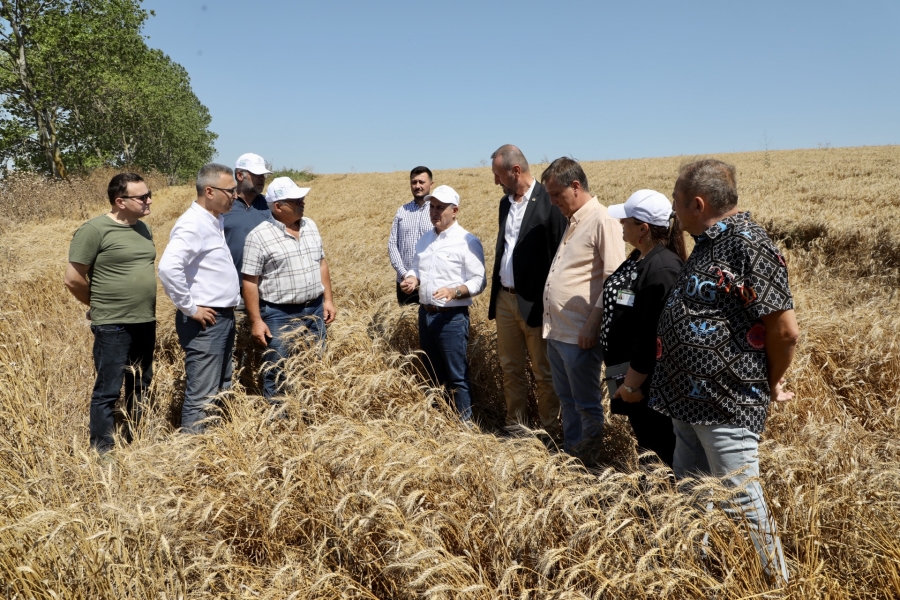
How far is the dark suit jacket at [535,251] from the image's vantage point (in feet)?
12.7

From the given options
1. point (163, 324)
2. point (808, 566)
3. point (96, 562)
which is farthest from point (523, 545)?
point (163, 324)

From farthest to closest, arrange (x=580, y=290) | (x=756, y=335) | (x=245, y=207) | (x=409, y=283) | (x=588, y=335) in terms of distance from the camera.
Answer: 1. (x=245, y=207)
2. (x=409, y=283)
3. (x=580, y=290)
4. (x=588, y=335)
5. (x=756, y=335)

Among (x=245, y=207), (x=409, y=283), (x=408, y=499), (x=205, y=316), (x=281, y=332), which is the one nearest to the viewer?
(x=408, y=499)

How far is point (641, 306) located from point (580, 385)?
2.76 ft

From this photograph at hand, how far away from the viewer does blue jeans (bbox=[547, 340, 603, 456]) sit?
3367 millimetres

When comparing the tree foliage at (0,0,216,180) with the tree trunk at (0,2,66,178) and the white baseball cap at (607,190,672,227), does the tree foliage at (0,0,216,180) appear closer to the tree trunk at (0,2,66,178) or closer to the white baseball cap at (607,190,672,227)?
the tree trunk at (0,2,66,178)

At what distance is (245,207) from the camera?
5160 mm

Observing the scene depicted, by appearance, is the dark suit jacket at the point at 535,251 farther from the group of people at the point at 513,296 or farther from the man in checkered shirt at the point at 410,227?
the man in checkered shirt at the point at 410,227

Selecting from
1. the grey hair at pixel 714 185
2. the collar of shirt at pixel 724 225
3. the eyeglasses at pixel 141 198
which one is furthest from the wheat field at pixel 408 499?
the eyeglasses at pixel 141 198

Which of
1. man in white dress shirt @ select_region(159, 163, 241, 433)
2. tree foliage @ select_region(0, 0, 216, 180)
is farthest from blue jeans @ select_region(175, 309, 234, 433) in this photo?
tree foliage @ select_region(0, 0, 216, 180)

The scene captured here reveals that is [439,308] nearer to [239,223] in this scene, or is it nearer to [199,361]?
[199,361]

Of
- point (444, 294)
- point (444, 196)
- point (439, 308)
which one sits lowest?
point (439, 308)

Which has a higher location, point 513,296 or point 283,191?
point 283,191

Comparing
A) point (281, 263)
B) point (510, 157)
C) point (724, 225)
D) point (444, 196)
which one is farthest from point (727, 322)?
point (281, 263)
